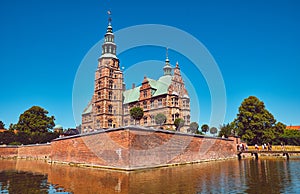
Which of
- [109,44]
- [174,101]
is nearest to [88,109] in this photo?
[109,44]

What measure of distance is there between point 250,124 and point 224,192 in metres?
38.3

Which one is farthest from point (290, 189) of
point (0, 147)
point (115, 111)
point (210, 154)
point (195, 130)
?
point (0, 147)

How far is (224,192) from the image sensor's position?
10672mm

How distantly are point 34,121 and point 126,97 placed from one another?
22765 mm

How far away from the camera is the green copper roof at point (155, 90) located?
168 feet

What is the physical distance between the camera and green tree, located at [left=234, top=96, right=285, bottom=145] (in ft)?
147

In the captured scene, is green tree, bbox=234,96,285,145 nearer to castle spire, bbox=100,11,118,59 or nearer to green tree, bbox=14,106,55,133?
castle spire, bbox=100,11,118,59

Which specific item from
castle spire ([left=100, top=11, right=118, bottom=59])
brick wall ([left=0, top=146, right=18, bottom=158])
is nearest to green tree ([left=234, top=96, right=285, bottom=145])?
castle spire ([left=100, top=11, right=118, bottom=59])

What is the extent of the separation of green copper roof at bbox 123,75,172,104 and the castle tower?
3010mm

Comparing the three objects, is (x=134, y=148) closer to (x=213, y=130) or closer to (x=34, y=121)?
(x=213, y=130)

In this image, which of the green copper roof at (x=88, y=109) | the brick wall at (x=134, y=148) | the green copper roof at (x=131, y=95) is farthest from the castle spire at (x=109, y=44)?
the brick wall at (x=134, y=148)

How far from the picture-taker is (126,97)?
59.5m

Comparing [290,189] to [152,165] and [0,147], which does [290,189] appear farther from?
[0,147]

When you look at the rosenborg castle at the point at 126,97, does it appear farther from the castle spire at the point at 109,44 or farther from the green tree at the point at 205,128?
the green tree at the point at 205,128
